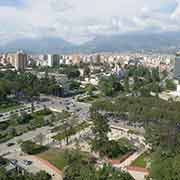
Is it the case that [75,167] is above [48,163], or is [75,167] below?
above

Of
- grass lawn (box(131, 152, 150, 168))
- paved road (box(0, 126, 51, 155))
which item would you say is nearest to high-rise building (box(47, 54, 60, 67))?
paved road (box(0, 126, 51, 155))

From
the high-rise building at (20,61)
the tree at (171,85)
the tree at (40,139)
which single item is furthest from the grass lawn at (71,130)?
the high-rise building at (20,61)

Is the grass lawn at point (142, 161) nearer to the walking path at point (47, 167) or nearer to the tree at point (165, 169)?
the tree at point (165, 169)

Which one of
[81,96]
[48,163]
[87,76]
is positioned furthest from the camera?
[87,76]

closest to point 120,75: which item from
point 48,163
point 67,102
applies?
point 67,102

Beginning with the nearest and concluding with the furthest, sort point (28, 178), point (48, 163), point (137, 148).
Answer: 1. point (28, 178)
2. point (48, 163)
3. point (137, 148)

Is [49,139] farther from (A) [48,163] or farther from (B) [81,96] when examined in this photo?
(B) [81,96]

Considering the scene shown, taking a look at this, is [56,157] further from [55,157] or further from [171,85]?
[171,85]

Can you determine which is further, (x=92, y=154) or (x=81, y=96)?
(x=81, y=96)
